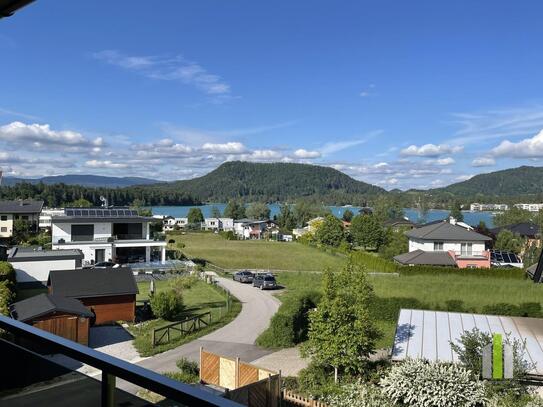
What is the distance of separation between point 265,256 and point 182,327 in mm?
31044

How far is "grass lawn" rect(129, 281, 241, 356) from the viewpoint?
17.3 m

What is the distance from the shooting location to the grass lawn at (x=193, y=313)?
17.3 m

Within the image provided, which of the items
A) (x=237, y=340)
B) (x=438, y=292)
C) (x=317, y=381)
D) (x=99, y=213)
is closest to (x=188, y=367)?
(x=317, y=381)

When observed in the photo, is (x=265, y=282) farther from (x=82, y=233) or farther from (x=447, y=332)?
(x=447, y=332)

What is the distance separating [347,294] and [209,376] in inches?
184

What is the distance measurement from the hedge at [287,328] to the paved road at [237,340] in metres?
0.63

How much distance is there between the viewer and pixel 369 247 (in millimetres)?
59125

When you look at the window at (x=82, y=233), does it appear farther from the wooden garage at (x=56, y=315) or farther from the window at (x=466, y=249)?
the window at (x=466, y=249)

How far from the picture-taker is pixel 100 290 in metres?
20.0

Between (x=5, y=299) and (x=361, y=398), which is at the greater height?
(x=5, y=299)

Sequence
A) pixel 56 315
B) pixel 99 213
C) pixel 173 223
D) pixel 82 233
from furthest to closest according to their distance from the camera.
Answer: pixel 173 223 → pixel 99 213 → pixel 82 233 → pixel 56 315

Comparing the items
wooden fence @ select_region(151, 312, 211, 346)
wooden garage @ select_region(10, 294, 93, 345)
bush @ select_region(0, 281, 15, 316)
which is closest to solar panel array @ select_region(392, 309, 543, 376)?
wooden fence @ select_region(151, 312, 211, 346)

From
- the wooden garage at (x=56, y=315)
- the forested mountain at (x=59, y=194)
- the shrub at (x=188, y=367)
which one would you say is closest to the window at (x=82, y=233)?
the wooden garage at (x=56, y=315)

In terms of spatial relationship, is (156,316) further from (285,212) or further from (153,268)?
(285,212)
